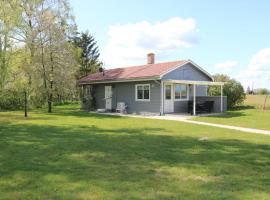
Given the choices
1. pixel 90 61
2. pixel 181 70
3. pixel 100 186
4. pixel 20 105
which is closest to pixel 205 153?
pixel 100 186

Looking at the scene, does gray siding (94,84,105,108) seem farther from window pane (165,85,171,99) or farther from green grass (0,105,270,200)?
green grass (0,105,270,200)

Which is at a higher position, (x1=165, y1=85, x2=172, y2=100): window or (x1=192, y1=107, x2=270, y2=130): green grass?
(x1=165, y1=85, x2=172, y2=100): window

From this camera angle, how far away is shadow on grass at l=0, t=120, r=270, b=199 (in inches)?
198

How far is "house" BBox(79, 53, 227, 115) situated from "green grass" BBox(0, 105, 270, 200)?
10.1 metres

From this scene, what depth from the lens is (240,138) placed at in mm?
10227

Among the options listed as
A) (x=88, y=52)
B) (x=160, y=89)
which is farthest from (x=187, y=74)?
(x=88, y=52)

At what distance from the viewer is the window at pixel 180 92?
840 inches

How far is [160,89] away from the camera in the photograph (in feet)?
65.7

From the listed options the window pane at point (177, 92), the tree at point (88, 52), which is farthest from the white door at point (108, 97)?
the tree at point (88, 52)

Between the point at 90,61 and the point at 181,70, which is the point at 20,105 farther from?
the point at 90,61

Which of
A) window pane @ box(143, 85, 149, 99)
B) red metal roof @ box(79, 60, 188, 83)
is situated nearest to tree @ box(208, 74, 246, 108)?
red metal roof @ box(79, 60, 188, 83)

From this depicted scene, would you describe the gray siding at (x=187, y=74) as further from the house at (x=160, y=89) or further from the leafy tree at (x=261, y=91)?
the leafy tree at (x=261, y=91)

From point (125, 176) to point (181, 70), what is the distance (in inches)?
658

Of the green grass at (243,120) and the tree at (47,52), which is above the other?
the tree at (47,52)
